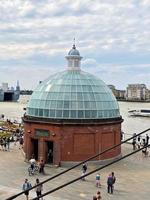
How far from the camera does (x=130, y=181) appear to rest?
2286cm

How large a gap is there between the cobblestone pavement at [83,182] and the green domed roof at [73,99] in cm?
416

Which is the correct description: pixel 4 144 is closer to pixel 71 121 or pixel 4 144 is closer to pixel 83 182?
pixel 71 121

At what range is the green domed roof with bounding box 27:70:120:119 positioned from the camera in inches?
1101

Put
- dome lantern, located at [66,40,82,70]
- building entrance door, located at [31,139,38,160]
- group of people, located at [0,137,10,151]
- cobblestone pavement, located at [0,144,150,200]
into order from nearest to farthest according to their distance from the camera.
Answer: cobblestone pavement, located at [0,144,150,200] → building entrance door, located at [31,139,38,160] → dome lantern, located at [66,40,82,70] → group of people, located at [0,137,10,151]

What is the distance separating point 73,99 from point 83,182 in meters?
7.86

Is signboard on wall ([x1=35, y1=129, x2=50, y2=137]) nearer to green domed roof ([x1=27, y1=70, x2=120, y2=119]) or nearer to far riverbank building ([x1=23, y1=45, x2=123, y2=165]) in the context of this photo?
far riverbank building ([x1=23, y1=45, x2=123, y2=165])

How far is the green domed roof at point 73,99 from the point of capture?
1101 inches

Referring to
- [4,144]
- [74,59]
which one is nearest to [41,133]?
[4,144]

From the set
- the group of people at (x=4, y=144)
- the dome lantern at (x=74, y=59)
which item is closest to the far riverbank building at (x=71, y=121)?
the dome lantern at (x=74, y=59)

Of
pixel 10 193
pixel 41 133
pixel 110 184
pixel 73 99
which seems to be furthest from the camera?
pixel 73 99

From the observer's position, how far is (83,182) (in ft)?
73.7

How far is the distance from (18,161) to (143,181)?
10.4 m

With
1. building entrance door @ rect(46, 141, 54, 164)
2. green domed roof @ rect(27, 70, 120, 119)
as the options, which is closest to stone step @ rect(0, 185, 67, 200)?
building entrance door @ rect(46, 141, 54, 164)

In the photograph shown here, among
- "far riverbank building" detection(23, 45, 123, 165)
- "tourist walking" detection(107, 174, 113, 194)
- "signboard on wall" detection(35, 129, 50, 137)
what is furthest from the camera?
"signboard on wall" detection(35, 129, 50, 137)
